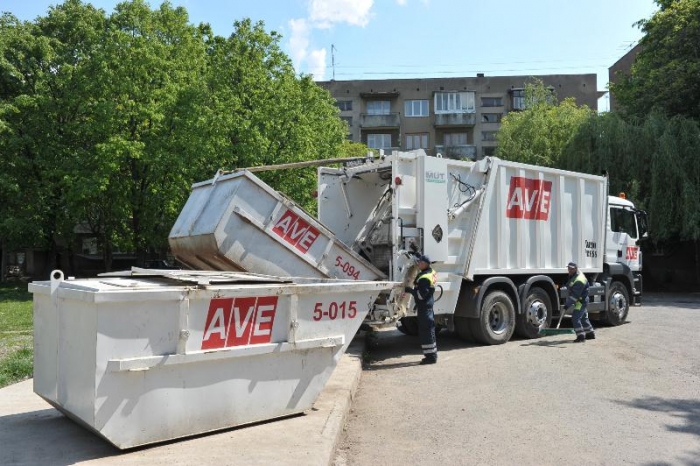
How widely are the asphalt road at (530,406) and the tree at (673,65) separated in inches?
689

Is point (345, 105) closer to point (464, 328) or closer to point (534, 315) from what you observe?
point (534, 315)

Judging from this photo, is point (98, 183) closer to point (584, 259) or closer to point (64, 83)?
point (64, 83)

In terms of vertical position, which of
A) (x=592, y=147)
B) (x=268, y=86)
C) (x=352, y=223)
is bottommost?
(x=352, y=223)

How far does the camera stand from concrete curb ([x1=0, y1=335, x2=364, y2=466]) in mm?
4023

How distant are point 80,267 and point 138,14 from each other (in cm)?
1668

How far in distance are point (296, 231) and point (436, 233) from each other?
2.09 meters

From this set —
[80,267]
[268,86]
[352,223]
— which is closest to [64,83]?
[268,86]

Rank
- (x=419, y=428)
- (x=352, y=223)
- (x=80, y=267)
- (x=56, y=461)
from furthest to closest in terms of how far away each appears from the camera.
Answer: (x=80, y=267) < (x=352, y=223) < (x=419, y=428) < (x=56, y=461)

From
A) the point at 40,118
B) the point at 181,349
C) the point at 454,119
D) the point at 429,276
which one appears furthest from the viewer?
the point at 454,119

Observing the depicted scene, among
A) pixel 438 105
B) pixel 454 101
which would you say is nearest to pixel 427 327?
pixel 438 105

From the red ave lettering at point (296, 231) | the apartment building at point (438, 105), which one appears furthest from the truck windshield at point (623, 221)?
the apartment building at point (438, 105)

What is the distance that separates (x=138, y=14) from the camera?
990 inches

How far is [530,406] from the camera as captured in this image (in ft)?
19.4

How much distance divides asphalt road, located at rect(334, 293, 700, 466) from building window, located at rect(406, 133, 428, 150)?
139ft
